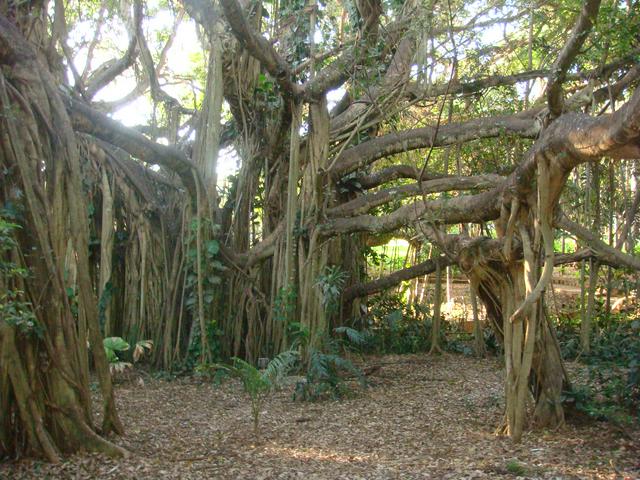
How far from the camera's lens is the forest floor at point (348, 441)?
4.27m

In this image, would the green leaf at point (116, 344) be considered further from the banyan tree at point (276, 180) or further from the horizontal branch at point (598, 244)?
the horizontal branch at point (598, 244)

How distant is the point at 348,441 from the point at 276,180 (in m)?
4.08

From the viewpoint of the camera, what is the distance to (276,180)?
856 cm

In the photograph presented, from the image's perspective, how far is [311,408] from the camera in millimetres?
6344

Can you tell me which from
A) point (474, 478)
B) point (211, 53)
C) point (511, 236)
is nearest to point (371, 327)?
point (211, 53)

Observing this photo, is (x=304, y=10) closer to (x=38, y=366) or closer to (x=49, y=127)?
(x=49, y=127)

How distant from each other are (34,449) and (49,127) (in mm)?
2048

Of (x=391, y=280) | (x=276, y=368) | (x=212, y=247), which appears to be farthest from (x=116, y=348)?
(x=391, y=280)

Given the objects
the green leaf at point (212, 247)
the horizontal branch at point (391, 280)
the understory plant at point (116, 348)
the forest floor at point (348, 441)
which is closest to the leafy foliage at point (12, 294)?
the forest floor at point (348, 441)

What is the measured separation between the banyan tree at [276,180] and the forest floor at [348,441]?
26 cm

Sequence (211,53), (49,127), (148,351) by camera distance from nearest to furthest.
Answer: (49,127) < (211,53) < (148,351)

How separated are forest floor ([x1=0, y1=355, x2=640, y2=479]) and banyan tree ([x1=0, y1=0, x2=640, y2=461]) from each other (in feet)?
0.87

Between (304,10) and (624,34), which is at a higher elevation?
(304,10)

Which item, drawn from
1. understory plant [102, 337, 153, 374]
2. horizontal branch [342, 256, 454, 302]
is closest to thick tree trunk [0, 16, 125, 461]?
understory plant [102, 337, 153, 374]
